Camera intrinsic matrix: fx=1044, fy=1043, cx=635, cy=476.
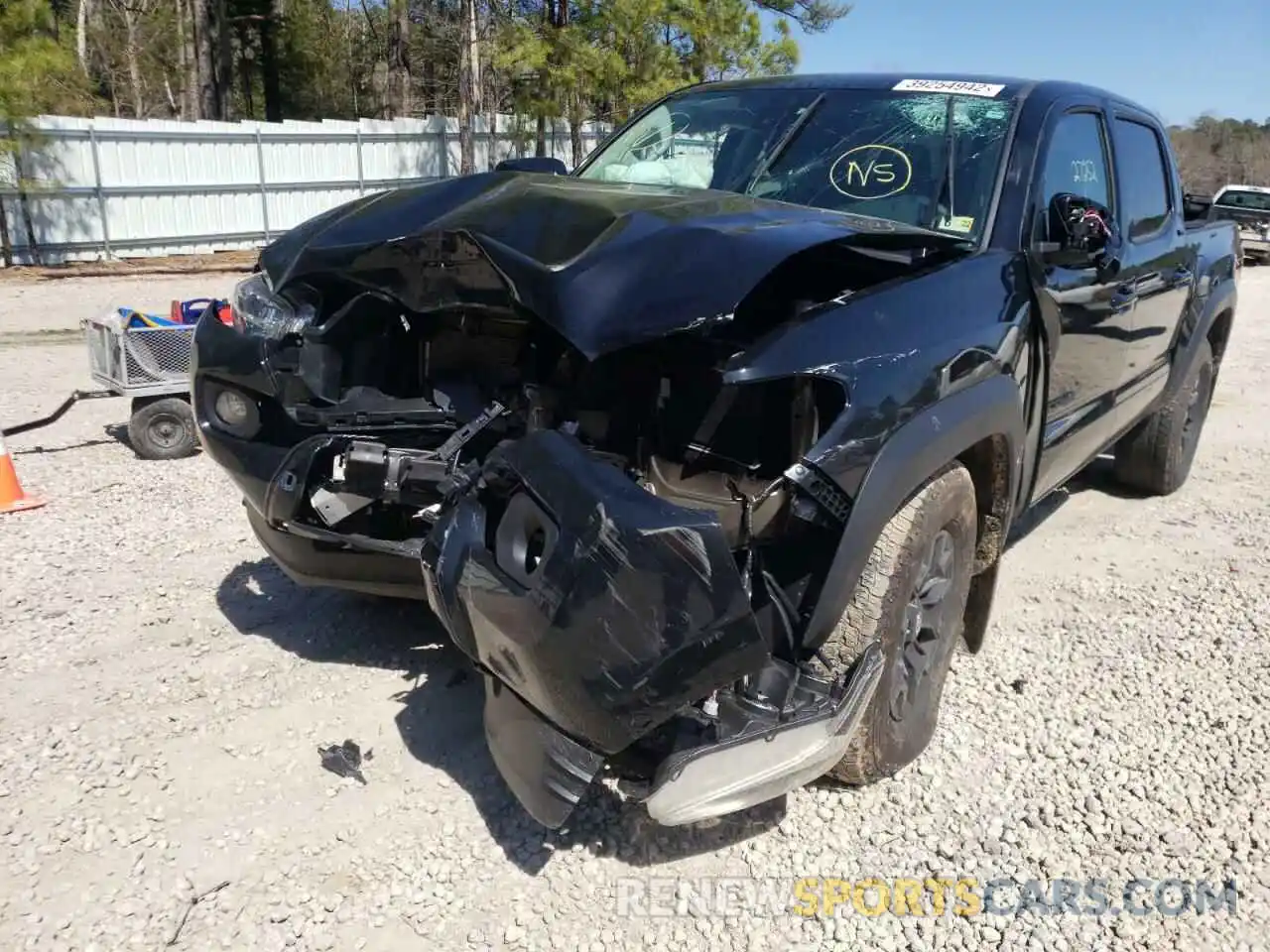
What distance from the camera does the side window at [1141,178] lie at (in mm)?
4414

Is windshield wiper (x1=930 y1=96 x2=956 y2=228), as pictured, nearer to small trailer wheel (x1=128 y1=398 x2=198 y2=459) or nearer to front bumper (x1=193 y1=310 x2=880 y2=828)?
front bumper (x1=193 y1=310 x2=880 y2=828)

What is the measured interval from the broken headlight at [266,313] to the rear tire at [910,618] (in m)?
1.84

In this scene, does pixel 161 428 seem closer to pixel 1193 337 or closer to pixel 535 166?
pixel 535 166

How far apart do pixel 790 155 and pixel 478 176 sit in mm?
1207

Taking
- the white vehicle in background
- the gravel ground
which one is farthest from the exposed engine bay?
the white vehicle in background

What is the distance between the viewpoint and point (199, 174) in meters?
18.2

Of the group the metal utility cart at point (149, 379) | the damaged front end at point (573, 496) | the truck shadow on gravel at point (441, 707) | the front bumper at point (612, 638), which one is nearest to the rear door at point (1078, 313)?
the damaged front end at point (573, 496)

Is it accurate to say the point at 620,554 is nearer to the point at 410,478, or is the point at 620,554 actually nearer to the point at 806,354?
the point at 806,354

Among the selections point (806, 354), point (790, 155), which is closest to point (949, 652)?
point (806, 354)

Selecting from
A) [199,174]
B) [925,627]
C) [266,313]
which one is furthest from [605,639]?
[199,174]

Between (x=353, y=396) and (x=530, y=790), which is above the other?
(x=353, y=396)

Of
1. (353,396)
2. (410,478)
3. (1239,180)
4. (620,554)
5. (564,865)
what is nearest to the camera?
(620,554)

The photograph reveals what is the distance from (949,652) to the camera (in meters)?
3.18

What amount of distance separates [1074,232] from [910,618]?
4.66ft
